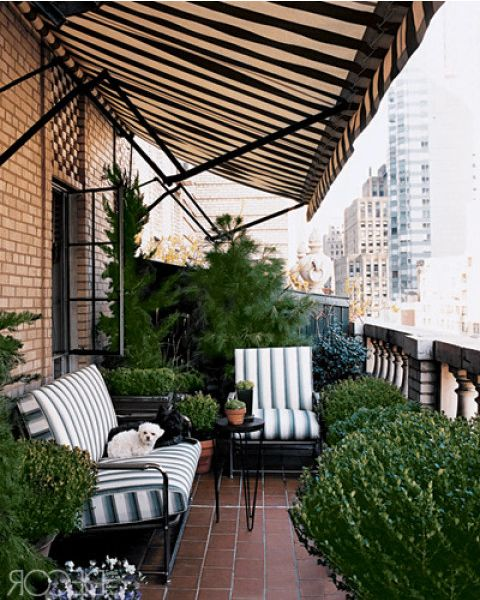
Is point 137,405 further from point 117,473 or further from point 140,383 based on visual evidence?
point 117,473

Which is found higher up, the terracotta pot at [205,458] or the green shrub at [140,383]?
the green shrub at [140,383]

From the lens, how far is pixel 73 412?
3.95 metres

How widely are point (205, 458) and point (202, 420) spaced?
0.33 m

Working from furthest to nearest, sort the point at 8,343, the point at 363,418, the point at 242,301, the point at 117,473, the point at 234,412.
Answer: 1. the point at 242,301
2. the point at 234,412
3. the point at 363,418
4. the point at 117,473
5. the point at 8,343

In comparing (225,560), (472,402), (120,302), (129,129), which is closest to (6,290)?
(120,302)

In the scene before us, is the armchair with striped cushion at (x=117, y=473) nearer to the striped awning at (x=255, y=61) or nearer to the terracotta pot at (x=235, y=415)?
the terracotta pot at (x=235, y=415)

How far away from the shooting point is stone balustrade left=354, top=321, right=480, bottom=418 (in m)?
3.93

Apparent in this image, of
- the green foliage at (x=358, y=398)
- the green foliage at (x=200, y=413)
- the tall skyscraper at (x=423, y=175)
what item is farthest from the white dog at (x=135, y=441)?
the tall skyscraper at (x=423, y=175)

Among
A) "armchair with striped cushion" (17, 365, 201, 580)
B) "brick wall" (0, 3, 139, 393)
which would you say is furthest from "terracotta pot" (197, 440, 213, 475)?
"brick wall" (0, 3, 139, 393)

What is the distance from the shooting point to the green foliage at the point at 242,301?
6.92 meters

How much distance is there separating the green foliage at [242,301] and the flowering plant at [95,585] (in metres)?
4.51

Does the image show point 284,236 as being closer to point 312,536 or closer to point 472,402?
point 472,402

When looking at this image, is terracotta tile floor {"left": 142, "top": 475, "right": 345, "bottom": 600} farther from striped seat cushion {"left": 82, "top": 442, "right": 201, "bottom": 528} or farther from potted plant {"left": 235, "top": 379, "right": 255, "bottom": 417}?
potted plant {"left": 235, "top": 379, "right": 255, "bottom": 417}

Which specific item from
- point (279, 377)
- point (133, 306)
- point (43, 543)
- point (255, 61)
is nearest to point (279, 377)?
point (279, 377)
